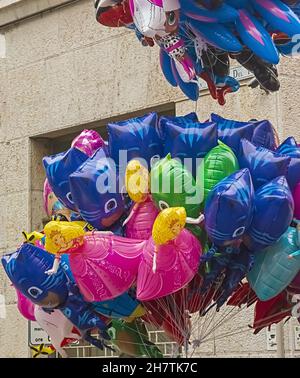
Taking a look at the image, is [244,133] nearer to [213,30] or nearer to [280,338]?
[213,30]

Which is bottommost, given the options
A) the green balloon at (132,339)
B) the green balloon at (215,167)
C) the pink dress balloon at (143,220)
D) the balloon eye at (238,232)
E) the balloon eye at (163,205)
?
the green balloon at (132,339)

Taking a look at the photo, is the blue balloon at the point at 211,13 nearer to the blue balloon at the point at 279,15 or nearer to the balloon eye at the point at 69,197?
the blue balloon at the point at 279,15

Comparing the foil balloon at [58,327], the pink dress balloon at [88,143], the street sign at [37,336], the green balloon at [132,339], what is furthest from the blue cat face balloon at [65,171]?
the street sign at [37,336]

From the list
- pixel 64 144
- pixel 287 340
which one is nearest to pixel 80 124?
pixel 64 144

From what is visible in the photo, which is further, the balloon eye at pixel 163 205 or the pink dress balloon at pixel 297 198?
the pink dress balloon at pixel 297 198

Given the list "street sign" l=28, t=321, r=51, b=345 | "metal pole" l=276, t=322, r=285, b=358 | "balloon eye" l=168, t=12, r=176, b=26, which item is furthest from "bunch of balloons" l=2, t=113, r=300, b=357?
"street sign" l=28, t=321, r=51, b=345

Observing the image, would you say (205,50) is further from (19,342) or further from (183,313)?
(19,342)

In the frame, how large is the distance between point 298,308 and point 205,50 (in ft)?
6.32

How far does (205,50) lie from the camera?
7402mm

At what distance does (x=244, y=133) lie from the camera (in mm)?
6969

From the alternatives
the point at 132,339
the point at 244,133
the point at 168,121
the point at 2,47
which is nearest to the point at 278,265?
the point at 244,133

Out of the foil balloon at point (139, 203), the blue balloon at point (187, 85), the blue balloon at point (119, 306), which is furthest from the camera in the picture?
the blue balloon at point (187, 85)

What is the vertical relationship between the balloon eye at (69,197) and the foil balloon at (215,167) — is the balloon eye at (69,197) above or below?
below

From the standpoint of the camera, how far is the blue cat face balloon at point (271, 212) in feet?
21.2
